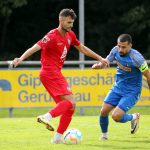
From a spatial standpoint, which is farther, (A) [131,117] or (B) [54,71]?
(A) [131,117]

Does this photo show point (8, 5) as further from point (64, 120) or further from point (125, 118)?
point (64, 120)

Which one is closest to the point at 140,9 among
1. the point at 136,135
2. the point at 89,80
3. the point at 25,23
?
the point at 25,23

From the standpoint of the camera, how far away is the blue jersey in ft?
39.8

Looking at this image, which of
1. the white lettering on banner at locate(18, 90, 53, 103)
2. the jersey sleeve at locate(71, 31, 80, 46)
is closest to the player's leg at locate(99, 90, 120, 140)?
the jersey sleeve at locate(71, 31, 80, 46)

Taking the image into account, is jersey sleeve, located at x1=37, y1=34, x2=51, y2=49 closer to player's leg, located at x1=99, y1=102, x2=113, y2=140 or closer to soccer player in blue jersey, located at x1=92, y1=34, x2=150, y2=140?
soccer player in blue jersey, located at x1=92, y1=34, x2=150, y2=140

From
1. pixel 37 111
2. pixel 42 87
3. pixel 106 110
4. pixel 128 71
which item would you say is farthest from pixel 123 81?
pixel 37 111

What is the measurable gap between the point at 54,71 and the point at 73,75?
7.31m

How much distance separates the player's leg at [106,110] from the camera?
491 inches

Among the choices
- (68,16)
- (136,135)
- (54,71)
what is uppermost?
(68,16)

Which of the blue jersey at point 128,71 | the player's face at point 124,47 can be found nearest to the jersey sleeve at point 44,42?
the player's face at point 124,47

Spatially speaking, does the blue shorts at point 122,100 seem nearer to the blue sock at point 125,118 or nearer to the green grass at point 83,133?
the blue sock at point 125,118

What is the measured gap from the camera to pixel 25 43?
3731cm

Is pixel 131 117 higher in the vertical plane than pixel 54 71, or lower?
lower

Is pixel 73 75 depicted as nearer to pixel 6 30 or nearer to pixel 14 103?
pixel 14 103
